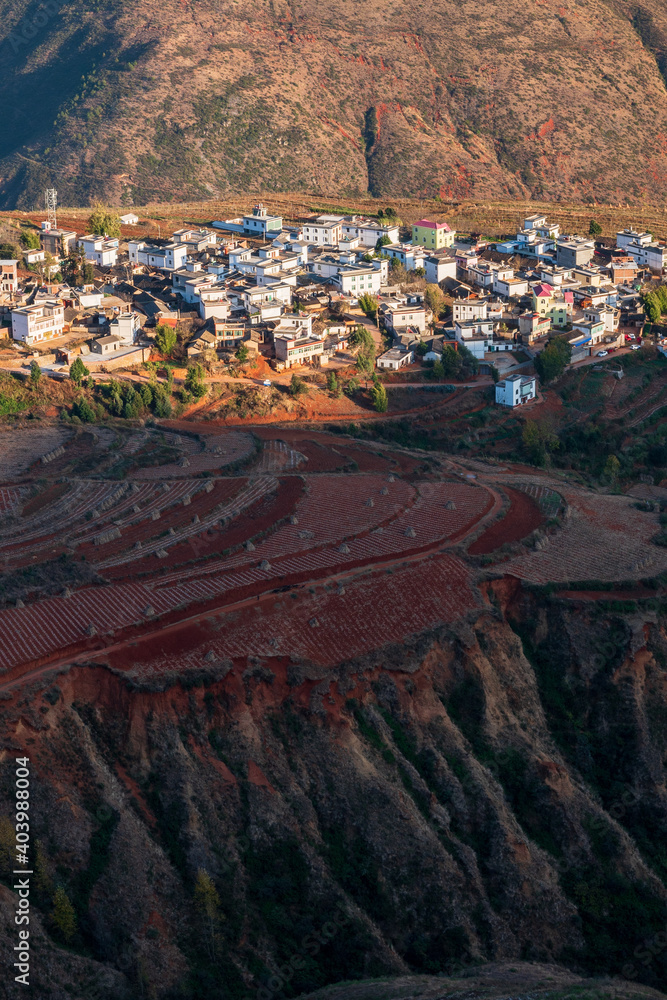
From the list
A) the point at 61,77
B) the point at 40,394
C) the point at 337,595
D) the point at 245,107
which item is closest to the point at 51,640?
the point at 337,595

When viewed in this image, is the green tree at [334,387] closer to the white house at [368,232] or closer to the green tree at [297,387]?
the green tree at [297,387]

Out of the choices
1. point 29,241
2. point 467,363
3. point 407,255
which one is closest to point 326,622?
point 467,363

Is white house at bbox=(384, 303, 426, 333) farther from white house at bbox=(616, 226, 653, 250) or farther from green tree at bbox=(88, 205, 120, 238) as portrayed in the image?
white house at bbox=(616, 226, 653, 250)

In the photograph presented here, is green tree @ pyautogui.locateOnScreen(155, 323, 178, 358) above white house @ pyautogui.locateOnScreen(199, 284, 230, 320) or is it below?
below

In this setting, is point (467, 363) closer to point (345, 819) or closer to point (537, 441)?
point (537, 441)

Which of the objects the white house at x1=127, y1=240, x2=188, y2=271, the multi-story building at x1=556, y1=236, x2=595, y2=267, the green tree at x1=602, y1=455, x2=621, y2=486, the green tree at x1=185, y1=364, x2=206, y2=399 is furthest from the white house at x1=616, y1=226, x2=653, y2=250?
the green tree at x1=185, y1=364, x2=206, y2=399

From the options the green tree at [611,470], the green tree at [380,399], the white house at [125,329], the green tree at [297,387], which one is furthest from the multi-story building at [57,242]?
the green tree at [611,470]
